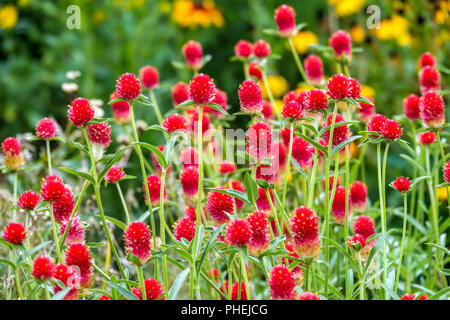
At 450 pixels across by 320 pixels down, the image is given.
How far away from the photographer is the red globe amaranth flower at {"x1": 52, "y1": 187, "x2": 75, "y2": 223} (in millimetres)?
1139

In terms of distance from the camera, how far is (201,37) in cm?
393

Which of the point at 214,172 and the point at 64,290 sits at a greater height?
the point at 214,172

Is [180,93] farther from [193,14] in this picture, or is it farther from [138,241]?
[193,14]

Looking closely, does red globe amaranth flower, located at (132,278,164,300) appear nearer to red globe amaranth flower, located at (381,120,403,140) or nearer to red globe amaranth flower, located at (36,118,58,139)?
red globe amaranth flower, located at (36,118,58,139)

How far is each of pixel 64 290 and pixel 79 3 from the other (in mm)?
2913

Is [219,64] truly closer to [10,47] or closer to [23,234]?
[10,47]

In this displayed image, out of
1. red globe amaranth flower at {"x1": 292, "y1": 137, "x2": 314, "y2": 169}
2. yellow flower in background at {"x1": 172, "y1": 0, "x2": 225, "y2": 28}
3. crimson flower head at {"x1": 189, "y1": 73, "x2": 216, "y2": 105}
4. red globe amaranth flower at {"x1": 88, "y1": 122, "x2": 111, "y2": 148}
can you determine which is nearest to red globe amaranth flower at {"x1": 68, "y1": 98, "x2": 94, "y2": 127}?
red globe amaranth flower at {"x1": 88, "y1": 122, "x2": 111, "y2": 148}

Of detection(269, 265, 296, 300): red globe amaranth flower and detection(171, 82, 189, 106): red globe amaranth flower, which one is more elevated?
detection(171, 82, 189, 106): red globe amaranth flower

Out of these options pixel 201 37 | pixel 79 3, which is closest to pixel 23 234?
pixel 79 3

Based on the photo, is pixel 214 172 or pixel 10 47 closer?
pixel 214 172

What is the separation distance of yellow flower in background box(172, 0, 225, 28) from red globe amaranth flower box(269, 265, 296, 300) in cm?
313

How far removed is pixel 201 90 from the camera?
42.4 inches

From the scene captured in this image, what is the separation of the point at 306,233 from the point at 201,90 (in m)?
0.31
